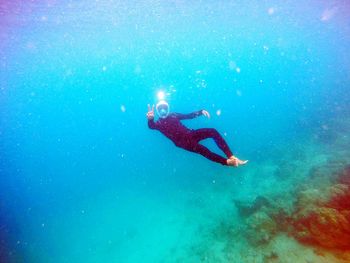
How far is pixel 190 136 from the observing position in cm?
479

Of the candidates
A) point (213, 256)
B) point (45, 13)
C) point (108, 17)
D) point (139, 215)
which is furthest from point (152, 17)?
point (213, 256)

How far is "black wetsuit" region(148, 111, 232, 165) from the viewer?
4.28 meters

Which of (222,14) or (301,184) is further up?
(222,14)

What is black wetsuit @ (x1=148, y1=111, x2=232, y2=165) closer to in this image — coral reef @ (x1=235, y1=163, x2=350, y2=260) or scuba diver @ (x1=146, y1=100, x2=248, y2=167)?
scuba diver @ (x1=146, y1=100, x2=248, y2=167)

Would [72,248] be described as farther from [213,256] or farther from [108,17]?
[108,17]

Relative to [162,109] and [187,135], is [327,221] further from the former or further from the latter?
[162,109]

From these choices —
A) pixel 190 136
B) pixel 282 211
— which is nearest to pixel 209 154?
pixel 190 136

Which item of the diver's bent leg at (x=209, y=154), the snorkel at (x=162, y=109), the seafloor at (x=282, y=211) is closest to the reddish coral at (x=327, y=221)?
the seafloor at (x=282, y=211)

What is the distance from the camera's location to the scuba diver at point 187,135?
417 cm

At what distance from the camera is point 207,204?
1778cm

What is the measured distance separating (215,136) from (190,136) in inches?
22.0

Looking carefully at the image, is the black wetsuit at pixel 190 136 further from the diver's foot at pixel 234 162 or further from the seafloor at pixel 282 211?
the seafloor at pixel 282 211

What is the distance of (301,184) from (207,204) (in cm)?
726

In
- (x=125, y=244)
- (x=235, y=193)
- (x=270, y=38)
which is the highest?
(x=270, y=38)
